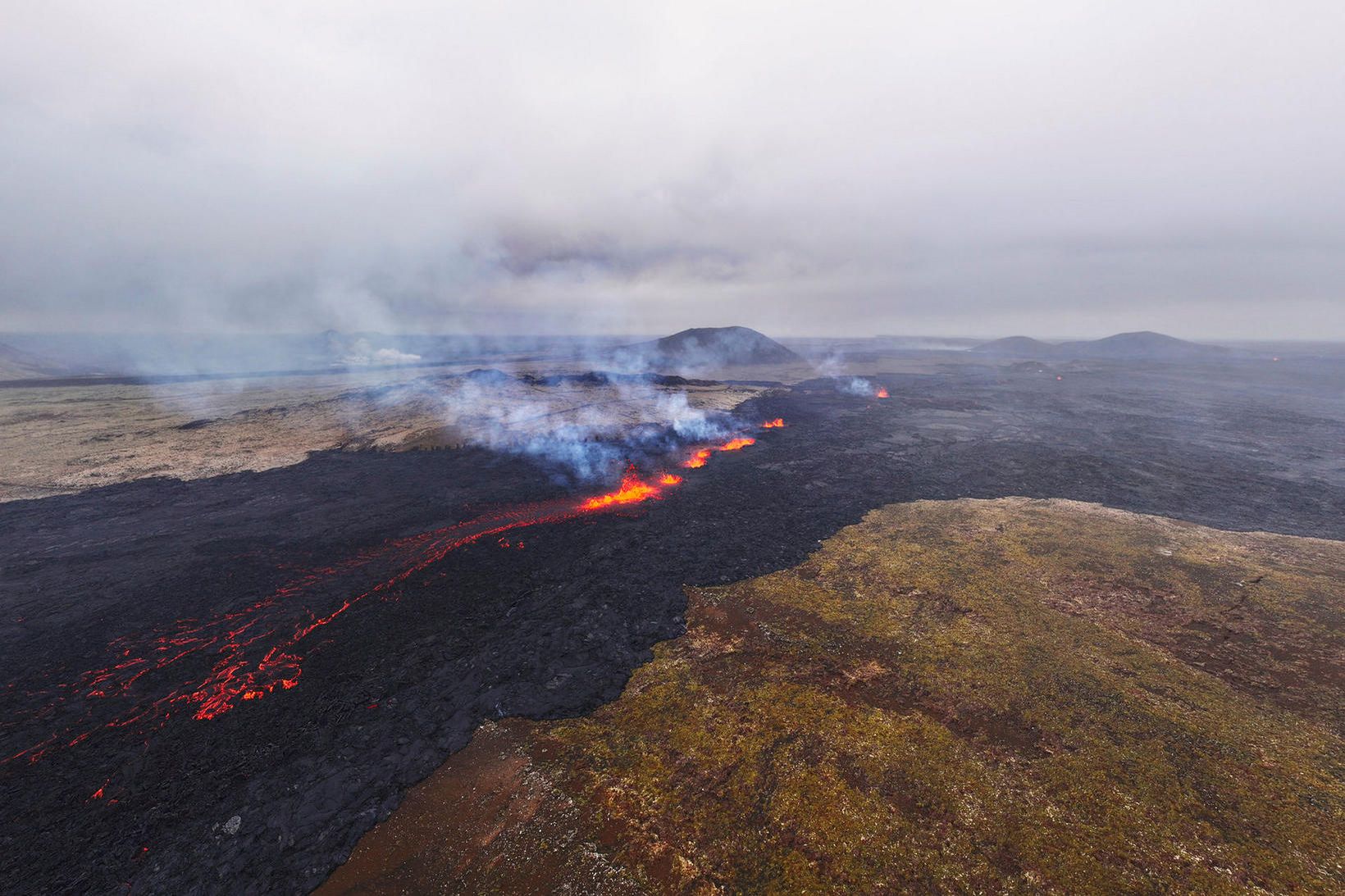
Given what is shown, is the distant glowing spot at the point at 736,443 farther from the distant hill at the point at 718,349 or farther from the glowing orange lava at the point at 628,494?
the distant hill at the point at 718,349

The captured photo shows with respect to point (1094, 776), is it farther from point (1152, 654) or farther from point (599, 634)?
point (599, 634)

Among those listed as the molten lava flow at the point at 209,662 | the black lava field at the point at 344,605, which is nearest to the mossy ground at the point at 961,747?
the black lava field at the point at 344,605

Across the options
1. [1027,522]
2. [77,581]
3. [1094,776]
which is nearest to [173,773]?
[77,581]

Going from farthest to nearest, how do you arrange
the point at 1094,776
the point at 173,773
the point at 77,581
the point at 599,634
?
the point at 77,581 < the point at 599,634 < the point at 173,773 < the point at 1094,776

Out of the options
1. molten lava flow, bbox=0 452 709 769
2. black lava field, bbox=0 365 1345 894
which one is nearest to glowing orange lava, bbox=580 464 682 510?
black lava field, bbox=0 365 1345 894

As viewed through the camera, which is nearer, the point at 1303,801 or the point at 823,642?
the point at 1303,801

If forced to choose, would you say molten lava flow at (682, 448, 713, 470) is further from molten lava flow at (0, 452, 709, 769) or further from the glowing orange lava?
molten lava flow at (0, 452, 709, 769)
